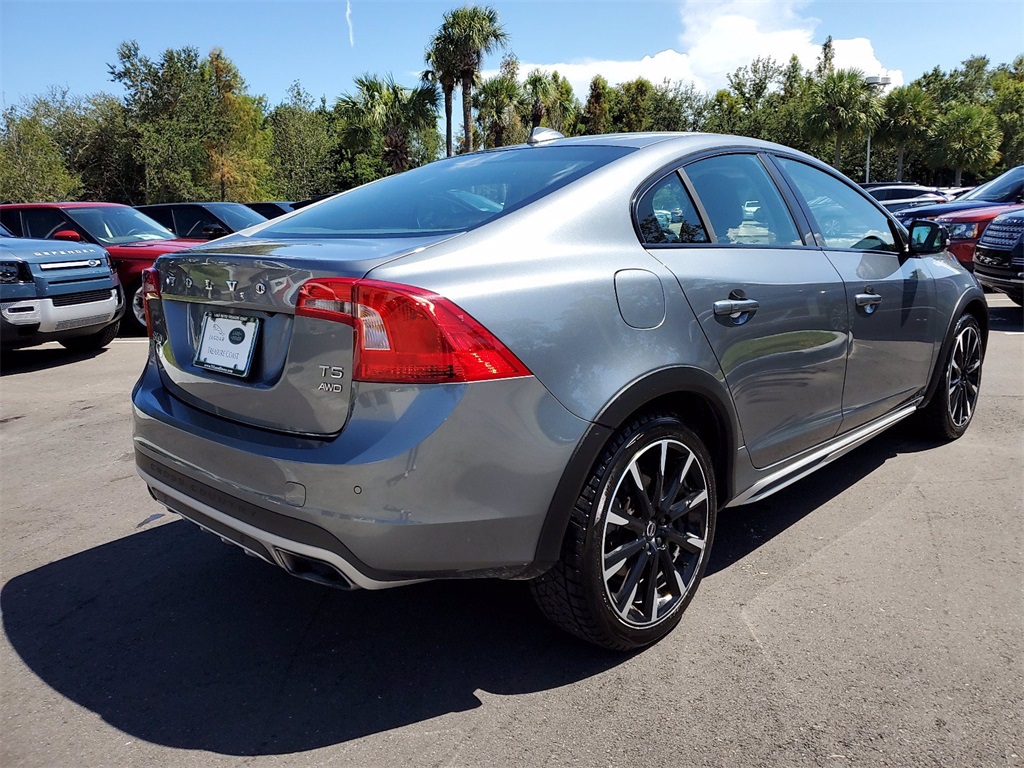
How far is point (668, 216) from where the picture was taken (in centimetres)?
284

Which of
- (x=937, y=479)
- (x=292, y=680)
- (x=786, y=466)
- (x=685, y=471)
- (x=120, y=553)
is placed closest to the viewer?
(x=292, y=680)

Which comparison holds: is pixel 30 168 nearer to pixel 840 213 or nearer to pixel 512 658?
pixel 840 213

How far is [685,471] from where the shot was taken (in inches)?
108

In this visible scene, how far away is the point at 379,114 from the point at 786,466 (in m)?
38.0

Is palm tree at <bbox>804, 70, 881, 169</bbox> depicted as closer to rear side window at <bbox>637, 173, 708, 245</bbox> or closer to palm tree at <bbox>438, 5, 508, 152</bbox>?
palm tree at <bbox>438, 5, 508, 152</bbox>

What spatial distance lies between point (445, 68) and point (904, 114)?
82.8 feet

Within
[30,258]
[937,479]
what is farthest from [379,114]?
[937,479]

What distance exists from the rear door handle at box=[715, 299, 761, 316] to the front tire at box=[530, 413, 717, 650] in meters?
0.43

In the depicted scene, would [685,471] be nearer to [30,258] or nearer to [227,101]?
[30,258]

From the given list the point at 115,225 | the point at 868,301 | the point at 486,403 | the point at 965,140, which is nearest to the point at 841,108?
the point at 965,140

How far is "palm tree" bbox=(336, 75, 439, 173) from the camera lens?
3803 cm

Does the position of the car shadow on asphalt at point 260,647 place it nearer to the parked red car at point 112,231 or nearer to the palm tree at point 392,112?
the parked red car at point 112,231

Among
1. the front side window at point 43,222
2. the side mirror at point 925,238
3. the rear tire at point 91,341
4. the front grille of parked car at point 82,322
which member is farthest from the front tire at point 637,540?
the front side window at point 43,222

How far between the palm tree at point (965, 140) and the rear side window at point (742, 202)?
52.8 m
